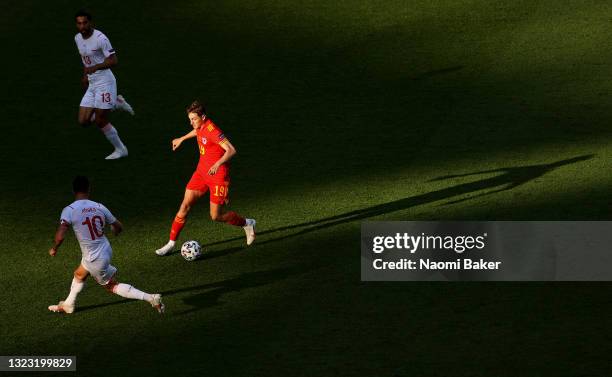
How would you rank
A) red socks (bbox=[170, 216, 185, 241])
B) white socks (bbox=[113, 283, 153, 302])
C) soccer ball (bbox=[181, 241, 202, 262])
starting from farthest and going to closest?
red socks (bbox=[170, 216, 185, 241]), soccer ball (bbox=[181, 241, 202, 262]), white socks (bbox=[113, 283, 153, 302])

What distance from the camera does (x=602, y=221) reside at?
67.7ft

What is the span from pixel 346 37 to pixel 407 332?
13.9m

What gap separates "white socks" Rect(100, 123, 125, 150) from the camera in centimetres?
2381

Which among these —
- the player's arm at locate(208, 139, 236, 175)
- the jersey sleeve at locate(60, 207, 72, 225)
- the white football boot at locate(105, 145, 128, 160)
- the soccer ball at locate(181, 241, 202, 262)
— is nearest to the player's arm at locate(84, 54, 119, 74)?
the white football boot at locate(105, 145, 128, 160)

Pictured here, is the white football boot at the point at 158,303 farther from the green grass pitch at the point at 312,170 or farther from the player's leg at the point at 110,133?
the player's leg at the point at 110,133

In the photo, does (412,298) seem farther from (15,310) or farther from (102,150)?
(102,150)

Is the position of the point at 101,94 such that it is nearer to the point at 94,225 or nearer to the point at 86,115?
the point at 86,115

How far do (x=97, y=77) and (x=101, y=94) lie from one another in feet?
1.08

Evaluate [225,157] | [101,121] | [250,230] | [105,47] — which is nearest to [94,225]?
[225,157]

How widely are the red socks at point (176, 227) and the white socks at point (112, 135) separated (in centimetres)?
452

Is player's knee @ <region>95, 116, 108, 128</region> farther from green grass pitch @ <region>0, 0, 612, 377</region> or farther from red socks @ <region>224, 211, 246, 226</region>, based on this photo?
red socks @ <region>224, 211, 246, 226</region>

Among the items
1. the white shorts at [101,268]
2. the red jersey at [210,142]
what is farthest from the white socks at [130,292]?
the red jersey at [210,142]

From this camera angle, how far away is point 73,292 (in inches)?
698

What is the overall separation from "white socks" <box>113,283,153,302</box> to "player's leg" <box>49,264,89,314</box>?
491 mm
